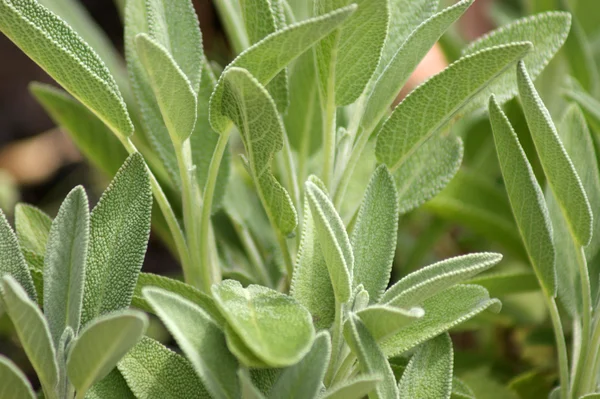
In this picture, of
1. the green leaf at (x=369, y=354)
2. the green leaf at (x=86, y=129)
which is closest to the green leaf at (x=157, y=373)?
the green leaf at (x=369, y=354)

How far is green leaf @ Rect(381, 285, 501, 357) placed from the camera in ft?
1.49

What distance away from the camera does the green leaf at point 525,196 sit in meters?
0.46

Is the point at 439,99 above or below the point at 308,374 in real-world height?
above

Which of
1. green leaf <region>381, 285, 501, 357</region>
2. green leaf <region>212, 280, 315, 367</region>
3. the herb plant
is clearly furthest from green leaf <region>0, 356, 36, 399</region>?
green leaf <region>381, 285, 501, 357</region>

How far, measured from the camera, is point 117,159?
0.72 m

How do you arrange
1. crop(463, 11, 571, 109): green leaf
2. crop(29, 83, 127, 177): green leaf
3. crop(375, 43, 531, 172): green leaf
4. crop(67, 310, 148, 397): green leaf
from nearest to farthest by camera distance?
1. crop(67, 310, 148, 397): green leaf
2. crop(375, 43, 531, 172): green leaf
3. crop(463, 11, 571, 109): green leaf
4. crop(29, 83, 127, 177): green leaf

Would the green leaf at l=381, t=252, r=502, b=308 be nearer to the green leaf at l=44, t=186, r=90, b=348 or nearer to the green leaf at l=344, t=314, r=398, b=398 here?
the green leaf at l=344, t=314, r=398, b=398

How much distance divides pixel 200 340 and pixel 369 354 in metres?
0.10

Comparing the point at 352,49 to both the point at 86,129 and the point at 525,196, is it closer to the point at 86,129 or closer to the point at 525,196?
the point at 525,196

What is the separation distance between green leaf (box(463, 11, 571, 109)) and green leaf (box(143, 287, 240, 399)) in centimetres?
29

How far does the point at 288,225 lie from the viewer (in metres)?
0.50

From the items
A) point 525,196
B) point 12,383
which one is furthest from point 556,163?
point 12,383

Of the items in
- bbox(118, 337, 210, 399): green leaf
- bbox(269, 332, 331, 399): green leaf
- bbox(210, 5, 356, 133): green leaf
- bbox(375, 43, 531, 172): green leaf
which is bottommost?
bbox(118, 337, 210, 399): green leaf

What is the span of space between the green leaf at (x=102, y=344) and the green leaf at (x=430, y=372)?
193 millimetres
